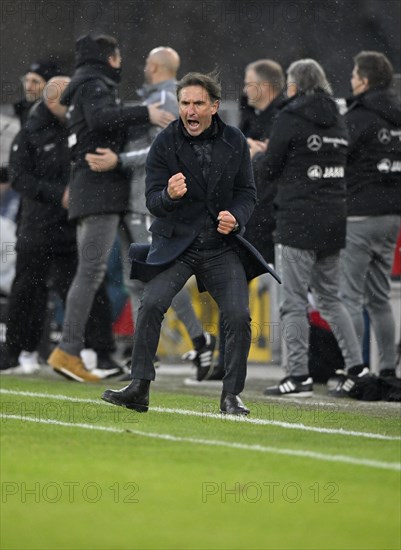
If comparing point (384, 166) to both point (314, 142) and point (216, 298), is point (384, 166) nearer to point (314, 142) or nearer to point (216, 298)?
point (314, 142)

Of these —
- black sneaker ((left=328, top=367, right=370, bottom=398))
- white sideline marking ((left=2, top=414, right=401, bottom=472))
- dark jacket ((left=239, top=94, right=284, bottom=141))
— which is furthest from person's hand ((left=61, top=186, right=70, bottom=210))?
white sideline marking ((left=2, top=414, right=401, bottom=472))

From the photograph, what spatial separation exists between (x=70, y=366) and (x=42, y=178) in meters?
1.76

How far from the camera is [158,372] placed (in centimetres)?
1253

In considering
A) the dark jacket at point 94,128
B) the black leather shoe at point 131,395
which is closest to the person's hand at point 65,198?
the dark jacket at point 94,128

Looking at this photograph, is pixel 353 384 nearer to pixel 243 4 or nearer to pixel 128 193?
pixel 128 193

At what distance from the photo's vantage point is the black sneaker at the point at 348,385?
10.1m

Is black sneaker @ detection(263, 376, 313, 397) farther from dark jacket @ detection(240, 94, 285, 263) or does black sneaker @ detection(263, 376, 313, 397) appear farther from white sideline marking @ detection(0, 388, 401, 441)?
white sideline marking @ detection(0, 388, 401, 441)

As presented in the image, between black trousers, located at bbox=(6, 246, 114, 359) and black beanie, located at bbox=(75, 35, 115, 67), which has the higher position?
black beanie, located at bbox=(75, 35, 115, 67)

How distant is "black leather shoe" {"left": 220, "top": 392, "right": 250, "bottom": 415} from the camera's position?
8.41 meters

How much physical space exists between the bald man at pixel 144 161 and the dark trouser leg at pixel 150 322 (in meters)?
2.69

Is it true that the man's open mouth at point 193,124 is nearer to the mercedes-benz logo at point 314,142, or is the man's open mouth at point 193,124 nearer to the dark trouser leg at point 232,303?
the dark trouser leg at point 232,303

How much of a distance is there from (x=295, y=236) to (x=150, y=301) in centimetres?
225

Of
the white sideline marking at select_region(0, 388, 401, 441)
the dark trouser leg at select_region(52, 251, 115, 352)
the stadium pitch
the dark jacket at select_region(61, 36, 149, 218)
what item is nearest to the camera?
the stadium pitch

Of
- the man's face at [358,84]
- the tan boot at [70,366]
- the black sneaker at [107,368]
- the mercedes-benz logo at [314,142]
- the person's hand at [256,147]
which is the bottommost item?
the black sneaker at [107,368]
